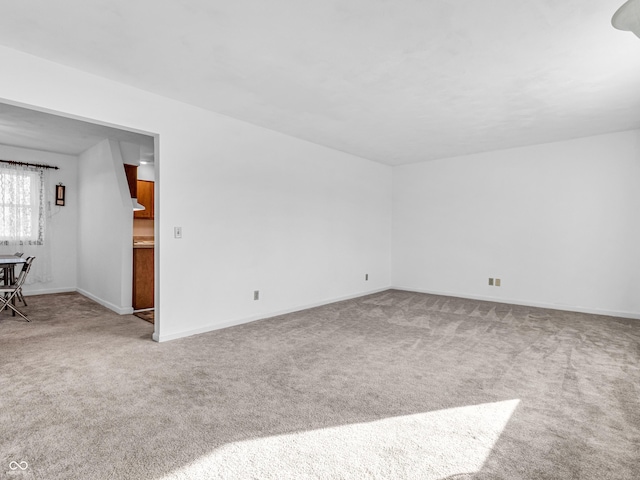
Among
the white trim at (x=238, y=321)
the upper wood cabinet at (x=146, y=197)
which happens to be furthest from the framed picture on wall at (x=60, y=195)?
the white trim at (x=238, y=321)

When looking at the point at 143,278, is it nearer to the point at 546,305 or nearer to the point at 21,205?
the point at 21,205

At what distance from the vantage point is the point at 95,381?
2.79 meters

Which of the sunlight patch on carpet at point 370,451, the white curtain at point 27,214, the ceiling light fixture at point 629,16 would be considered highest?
the ceiling light fixture at point 629,16

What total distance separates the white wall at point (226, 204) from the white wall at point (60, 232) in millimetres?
4240

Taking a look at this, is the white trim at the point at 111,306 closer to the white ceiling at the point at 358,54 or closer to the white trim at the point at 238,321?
the white trim at the point at 238,321

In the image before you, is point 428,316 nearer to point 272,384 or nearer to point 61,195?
point 272,384

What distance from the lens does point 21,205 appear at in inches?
247

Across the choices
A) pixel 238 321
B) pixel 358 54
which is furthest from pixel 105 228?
pixel 358 54

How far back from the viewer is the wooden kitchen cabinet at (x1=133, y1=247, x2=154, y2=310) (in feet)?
16.8

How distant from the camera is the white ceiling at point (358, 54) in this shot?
229 cm

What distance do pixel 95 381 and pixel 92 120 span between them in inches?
91.3

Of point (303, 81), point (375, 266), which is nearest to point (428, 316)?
point (375, 266)

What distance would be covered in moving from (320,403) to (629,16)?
112 inches

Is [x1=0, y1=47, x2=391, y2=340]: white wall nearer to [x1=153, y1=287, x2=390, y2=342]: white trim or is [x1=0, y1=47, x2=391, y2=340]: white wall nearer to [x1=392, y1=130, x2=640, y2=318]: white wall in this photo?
[x1=153, y1=287, x2=390, y2=342]: white trim
